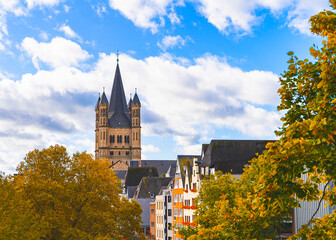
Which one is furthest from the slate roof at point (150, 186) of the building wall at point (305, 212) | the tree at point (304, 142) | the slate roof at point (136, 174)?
the tree at point (304, 142)

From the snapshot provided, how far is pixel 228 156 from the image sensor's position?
2409 inches

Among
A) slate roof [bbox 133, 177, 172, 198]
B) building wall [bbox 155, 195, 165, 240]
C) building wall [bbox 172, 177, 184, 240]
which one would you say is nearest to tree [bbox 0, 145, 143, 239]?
building wall [bbox 172, 177, 184, 240]

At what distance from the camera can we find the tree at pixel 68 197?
4369 centimetres

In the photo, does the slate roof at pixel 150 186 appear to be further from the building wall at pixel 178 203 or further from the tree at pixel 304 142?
the tree at pixel 304 142

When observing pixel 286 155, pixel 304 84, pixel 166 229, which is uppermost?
pixel 304 84

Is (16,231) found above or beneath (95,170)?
beneath

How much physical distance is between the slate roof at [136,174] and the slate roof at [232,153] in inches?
2355

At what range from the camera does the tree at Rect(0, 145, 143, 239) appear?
43688mm

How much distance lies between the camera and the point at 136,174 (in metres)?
122

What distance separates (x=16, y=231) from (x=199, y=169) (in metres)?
32.7

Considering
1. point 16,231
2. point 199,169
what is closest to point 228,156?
point 199,169

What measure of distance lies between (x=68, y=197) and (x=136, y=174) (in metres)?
75.6

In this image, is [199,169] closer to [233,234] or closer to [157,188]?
[157,188]

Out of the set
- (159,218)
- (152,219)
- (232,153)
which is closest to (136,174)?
(152,219)
